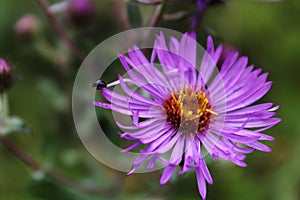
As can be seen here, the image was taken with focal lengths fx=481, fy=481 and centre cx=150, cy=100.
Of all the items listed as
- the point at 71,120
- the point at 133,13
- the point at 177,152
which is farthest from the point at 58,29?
the point at 177,152

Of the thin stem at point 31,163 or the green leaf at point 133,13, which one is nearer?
the green leaf at point 133,13

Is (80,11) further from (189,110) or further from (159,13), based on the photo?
(189,110)

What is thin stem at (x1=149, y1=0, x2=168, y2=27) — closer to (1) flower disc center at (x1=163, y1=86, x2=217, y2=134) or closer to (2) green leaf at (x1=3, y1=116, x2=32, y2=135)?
(1) flower disc center at (x1=163, y1=86, x2=217, y2=134)

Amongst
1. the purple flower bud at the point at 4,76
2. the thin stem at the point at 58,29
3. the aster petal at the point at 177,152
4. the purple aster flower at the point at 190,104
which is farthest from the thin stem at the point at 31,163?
the aster petal at the point at 177,152

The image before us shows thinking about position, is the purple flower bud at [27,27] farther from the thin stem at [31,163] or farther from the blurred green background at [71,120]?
the thin stem at [31,163]

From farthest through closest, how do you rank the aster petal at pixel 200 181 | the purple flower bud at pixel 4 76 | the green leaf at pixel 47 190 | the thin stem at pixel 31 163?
the green leaf at pixel 47 190 → the thin stem at pixel 31 163 → the purple flower bud at pixel 4 76 → the aster petal at pixel 200 181

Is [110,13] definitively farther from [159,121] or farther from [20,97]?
[159,121]

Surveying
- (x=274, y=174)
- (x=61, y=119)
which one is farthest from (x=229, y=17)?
(x=61, y=119)
